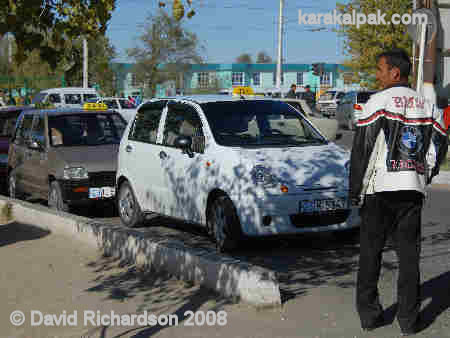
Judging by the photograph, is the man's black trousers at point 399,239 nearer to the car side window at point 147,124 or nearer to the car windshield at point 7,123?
the car side window at point 147,124

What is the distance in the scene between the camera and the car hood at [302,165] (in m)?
7.62

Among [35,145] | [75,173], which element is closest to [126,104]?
[35,145]

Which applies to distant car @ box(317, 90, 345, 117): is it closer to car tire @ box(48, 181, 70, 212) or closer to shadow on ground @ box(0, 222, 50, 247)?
car tire @ box(48, 181, 70, 212)

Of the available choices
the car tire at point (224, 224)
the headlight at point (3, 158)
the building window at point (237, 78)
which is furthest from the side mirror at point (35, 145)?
the building window at point (237, 78)

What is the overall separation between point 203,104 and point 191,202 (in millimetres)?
1172

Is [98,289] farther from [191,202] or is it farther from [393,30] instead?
[393,30]

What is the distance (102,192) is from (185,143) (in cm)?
284

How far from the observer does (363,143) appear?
4.89 m

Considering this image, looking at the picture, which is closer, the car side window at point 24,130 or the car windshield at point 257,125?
the car windshield at point 257,125

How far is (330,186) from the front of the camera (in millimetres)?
7672

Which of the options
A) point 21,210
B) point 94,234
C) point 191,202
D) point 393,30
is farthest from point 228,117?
point 393,30

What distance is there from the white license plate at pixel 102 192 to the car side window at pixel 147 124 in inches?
44.3

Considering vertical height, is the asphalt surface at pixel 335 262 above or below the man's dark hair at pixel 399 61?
below

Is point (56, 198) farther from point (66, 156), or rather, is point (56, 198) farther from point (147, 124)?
point (147, 124)
